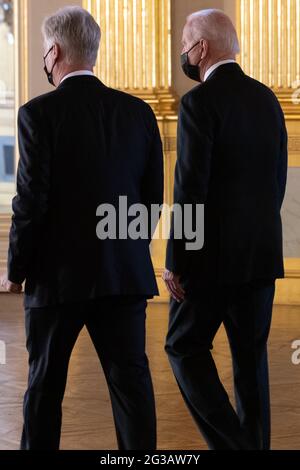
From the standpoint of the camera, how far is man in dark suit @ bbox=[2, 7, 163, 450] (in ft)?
10.2

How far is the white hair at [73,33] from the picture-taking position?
10.4 feet

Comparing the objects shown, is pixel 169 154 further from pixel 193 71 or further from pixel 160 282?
pixel 193 71

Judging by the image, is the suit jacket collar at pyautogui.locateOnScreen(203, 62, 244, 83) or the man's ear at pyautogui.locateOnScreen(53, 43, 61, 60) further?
the suit jacket collar at pyautogui.locateOnScreen(203, 62, 244, 83)

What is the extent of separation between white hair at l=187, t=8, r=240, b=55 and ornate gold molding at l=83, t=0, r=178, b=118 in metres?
4.54

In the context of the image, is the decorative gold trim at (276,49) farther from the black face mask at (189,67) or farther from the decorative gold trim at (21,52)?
the black face mask at (189,67)

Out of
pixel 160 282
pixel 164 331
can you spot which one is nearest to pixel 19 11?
pixel 160 282

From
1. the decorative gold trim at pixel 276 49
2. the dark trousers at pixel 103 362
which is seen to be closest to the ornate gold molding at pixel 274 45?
the decorative gold trim at pixel 276 49

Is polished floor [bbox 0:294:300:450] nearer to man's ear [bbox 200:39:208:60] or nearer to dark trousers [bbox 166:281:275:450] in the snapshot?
dark trousers [bbox 166:281:275:450]

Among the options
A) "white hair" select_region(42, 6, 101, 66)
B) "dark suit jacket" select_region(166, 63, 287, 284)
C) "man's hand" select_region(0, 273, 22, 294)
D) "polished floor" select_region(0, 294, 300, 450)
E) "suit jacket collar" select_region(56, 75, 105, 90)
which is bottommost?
"polished floor" select_region(0, 294, 300, 450)

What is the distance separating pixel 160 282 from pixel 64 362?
16.1ft

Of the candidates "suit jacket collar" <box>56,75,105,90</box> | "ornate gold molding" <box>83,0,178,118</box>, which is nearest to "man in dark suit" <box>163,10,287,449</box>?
"suit jacket collar" <box>56,75,105,90</box>

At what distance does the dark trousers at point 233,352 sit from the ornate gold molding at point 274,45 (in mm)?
4547

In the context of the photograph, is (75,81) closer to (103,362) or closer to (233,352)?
(103,362)

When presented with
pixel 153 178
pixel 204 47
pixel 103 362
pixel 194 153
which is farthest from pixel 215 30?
pixel 103 362
